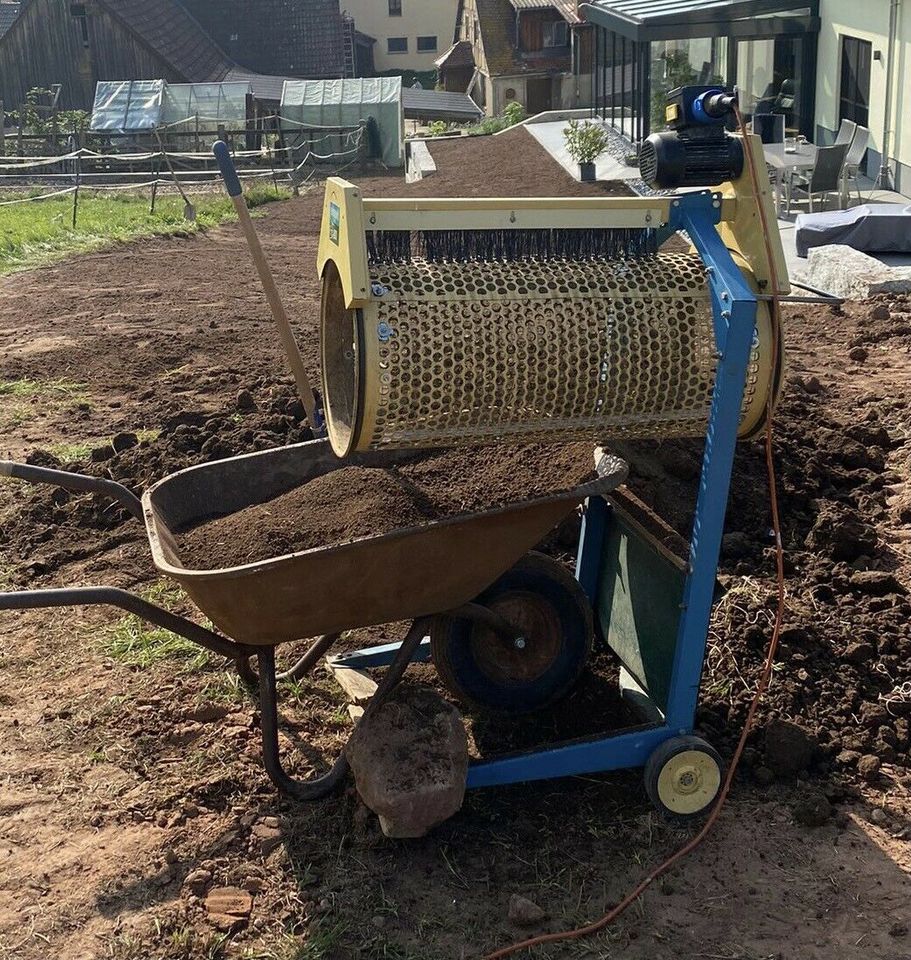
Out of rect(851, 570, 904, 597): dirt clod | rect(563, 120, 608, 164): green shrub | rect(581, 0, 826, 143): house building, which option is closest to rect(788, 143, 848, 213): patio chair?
rect(581, 0, 826, 143): house building

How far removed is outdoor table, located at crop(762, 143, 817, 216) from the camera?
1421cm

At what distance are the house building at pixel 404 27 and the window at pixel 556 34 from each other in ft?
37.7

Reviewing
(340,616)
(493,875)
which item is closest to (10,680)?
(340,616)

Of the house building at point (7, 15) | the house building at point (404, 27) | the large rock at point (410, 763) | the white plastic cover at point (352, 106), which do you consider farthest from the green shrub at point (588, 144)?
the house building at point (404, 27)

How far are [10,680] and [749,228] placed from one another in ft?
10.4

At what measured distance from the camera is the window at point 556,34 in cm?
4166

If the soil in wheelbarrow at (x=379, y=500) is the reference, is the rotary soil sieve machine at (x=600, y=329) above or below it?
above

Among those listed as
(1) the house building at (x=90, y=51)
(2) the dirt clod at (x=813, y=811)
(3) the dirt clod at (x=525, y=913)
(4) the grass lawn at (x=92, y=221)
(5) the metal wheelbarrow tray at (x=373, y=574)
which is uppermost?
(1) the house building at (x=90, y=51)

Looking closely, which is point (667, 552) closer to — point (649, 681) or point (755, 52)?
point (649, 681)

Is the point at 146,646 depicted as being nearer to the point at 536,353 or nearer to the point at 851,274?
the point at 536,353

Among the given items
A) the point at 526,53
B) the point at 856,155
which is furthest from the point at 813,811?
the point at 526,53

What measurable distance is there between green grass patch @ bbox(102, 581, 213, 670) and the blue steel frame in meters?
1.61

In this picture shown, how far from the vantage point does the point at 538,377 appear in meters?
3.35

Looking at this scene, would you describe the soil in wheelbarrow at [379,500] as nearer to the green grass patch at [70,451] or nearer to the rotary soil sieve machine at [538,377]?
the rotary soil sieve machine at [538,377]
